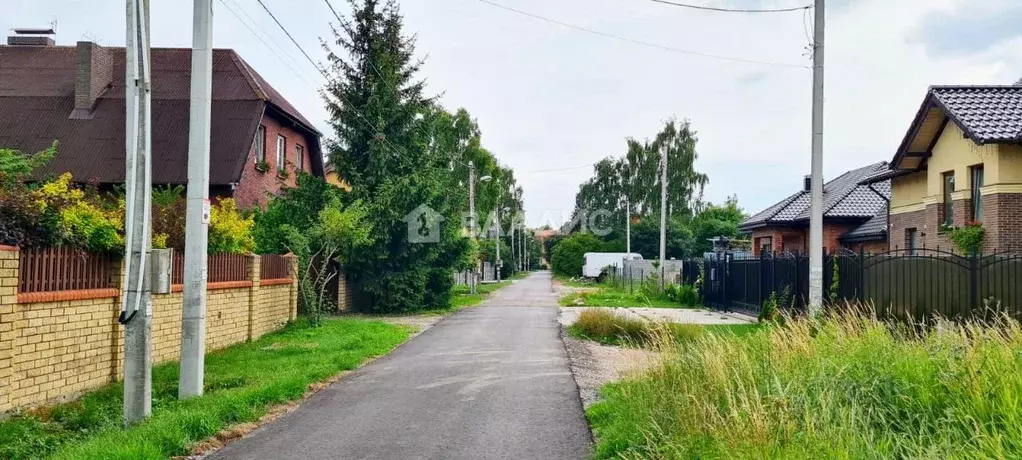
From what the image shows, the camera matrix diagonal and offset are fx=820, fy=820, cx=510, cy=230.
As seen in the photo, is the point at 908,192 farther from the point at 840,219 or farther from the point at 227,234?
the point at 227,234

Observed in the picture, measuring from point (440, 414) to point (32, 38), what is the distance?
28.2 m

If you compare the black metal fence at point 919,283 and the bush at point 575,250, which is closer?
the black metal fence at point 919,283

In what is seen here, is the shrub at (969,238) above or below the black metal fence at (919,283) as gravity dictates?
above

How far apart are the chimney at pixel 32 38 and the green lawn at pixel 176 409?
21036mm

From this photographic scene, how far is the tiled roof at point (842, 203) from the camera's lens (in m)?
32.3

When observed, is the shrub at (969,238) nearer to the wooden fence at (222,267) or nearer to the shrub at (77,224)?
the wooden fence at (222,267)

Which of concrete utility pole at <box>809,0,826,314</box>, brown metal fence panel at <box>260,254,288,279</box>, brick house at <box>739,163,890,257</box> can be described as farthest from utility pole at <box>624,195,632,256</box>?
concrete utility pole at <box>809,0,826,314</box>

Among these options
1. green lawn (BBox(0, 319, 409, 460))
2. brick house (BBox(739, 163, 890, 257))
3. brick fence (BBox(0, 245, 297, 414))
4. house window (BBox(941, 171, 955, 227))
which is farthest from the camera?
brick house (BBox(739, 163, 890, 257))

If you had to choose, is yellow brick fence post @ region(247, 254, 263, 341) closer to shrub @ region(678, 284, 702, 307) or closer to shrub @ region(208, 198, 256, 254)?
shrub @ region(208, 198, 256, 254)

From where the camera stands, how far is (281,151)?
95.7ft

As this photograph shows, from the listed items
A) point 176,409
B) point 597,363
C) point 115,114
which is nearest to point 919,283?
point 597,363

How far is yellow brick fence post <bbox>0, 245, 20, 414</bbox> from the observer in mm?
7715

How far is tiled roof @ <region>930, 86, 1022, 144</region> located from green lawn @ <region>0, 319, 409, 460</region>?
13.9 meters

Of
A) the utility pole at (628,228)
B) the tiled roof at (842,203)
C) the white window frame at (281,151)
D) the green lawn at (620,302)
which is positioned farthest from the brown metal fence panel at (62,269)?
the utility pole at (628,228)
